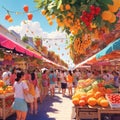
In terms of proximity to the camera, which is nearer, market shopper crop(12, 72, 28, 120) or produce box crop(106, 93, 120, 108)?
produce box crop(106, 93, 120, 108)

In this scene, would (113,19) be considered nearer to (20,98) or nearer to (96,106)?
(96,106)

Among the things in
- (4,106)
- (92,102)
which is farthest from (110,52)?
(4,106)

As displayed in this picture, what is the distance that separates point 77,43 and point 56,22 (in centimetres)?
704

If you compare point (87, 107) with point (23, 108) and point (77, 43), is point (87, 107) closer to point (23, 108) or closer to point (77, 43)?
point (23, 108)

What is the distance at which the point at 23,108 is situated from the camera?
8641 mm

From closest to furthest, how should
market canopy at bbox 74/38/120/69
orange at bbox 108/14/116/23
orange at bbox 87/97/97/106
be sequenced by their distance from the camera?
orange at bbox 108/14/116/23, market canopy at bbox 74/38/120/69, orange at bbox 87/97/97/106

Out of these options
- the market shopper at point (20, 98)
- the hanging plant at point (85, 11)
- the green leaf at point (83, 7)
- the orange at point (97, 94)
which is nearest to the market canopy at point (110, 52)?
the orange at point (97, 94)

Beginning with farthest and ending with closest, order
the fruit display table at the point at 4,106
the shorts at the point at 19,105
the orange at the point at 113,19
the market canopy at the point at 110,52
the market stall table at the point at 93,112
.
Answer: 1. the fruit display table at the point at 4,106
2. the shorts at the point at 19,105
3. the market stall table at the point at 93,112
4. the market canopy at the point at 110,52
5. the orange at the point at 113,19

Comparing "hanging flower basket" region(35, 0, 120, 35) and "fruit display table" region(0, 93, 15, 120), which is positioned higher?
"hanging flower basket" region(35, 0, 120, 35)

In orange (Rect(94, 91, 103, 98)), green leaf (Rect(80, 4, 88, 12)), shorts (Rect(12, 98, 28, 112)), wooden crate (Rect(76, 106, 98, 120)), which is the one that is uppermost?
green leaf (Rect(80, 4, 88, 12))

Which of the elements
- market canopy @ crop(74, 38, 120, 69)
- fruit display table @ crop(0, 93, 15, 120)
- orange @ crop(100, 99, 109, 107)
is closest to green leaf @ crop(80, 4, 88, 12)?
market canopy @ crop(74, 38, 120, 69)

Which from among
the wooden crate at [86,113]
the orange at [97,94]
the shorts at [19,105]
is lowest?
the wooden crate at [86,113]

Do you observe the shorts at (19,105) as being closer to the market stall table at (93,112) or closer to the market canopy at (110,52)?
the market stall table at (93,112)

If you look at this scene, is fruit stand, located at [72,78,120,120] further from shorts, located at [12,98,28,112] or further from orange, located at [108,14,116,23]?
orange, located at [108,14,116,23]
